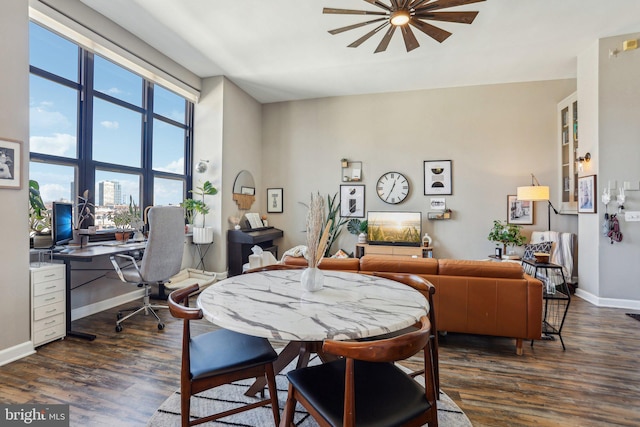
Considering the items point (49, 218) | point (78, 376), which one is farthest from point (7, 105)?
point (78, 376)

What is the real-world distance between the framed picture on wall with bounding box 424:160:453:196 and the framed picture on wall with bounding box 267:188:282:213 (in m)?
2.79

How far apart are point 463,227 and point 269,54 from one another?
412 centimetres

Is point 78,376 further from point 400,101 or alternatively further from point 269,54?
point 400,101

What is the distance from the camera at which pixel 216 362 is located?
51.9 inches

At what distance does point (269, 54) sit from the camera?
13.2 ft

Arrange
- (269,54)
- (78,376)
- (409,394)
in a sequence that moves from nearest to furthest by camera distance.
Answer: (409,394)
(78,376)
(269,54)

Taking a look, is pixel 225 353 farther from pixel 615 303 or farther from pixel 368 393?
pixel 615 303

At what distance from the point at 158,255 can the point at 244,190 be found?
251 centimetres

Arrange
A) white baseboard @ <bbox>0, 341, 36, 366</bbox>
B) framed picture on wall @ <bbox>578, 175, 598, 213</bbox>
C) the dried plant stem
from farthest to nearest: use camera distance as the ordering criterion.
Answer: framed picture on wall @ <bbox>578, 175, 598, 213</bbox> < white baseboard @ <bbox>0, 341, 36, 366</bbox> < the dried plant stem

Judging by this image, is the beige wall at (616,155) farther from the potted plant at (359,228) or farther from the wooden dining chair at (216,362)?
the wooden dining chair at (216,362)

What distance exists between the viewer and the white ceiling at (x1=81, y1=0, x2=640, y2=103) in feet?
10.0

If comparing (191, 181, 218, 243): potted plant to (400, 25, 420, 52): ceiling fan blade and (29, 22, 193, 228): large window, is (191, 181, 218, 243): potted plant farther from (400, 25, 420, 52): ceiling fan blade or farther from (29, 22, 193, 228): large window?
(400, 25, 420, 52): ceiling fan blade

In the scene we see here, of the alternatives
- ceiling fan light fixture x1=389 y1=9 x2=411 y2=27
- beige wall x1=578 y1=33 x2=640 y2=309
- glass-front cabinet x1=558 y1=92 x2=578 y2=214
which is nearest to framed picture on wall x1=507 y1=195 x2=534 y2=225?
glass-front cabinet x1=558 y1=92 x2=578 y2=214

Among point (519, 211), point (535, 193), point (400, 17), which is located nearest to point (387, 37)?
point (400, 17)
